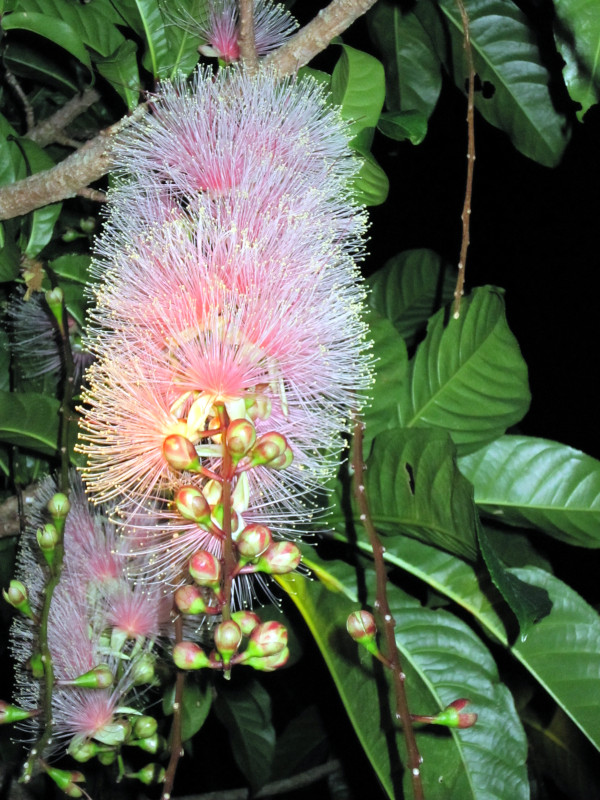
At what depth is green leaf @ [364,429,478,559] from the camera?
991mm

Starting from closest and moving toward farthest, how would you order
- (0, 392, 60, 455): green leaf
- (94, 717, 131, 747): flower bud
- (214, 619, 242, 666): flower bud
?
(214, 619, 242, 666): flower bud → (94, 717, 131, 747): flower bud → (0, 392, 60, 455): green leaf

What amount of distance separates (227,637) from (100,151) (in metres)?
0.76

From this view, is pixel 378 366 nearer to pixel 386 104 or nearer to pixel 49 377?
pixel 386 104

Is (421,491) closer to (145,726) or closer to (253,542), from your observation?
(253,542)

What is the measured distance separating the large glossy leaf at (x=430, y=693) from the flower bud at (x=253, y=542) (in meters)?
0.36

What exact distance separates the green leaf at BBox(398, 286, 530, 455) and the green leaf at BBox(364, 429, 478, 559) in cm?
12

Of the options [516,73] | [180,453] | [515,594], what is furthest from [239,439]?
[516,73]

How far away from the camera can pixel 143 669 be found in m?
1.14

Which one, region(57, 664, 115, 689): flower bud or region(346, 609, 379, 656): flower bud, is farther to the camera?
region(57, 664, 115, 689): flower bud

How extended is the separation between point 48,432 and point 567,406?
4.99 feet

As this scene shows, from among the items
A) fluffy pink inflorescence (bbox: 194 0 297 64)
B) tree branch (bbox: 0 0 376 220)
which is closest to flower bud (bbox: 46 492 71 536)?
tree branch (bbox: 0 0 376 220)

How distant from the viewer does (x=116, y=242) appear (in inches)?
39.8

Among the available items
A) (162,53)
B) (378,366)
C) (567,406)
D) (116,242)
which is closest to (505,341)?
(378,366)

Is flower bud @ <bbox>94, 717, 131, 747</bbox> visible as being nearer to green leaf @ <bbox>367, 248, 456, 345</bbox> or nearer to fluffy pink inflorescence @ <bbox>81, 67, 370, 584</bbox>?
fluffy pink inflorescence @ <bbox>81, 67, 370, 584</bbox>
